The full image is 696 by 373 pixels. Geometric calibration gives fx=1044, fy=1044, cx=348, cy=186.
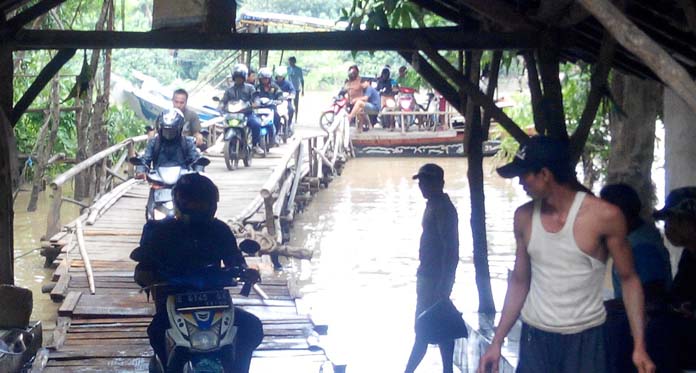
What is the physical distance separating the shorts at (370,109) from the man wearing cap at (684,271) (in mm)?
21600

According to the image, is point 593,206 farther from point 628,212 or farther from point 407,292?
point 407,292

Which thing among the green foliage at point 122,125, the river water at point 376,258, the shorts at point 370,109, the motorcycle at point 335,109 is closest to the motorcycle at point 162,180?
the river water at point 376,258

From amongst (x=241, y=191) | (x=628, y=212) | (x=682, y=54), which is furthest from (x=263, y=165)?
(x=628, y=212)

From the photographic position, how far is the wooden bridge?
24.1ft

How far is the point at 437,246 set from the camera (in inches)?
267

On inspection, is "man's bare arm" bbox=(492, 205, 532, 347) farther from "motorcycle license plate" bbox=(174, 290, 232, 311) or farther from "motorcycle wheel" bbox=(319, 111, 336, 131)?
"motorcycle wheel" bbox=(319, 111, 336, 131)

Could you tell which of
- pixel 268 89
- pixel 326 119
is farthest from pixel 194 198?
pixel 326 119

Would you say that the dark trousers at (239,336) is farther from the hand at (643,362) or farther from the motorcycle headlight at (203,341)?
the hand at (643,362)

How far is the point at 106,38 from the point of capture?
711 cm

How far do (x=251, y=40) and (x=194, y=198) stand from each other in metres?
2.17

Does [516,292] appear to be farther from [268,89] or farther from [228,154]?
[268,89]

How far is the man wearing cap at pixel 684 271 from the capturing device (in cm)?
475

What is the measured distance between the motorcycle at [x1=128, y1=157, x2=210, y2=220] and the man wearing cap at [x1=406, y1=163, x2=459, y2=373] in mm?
4487

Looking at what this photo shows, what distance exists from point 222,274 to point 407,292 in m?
7.67
